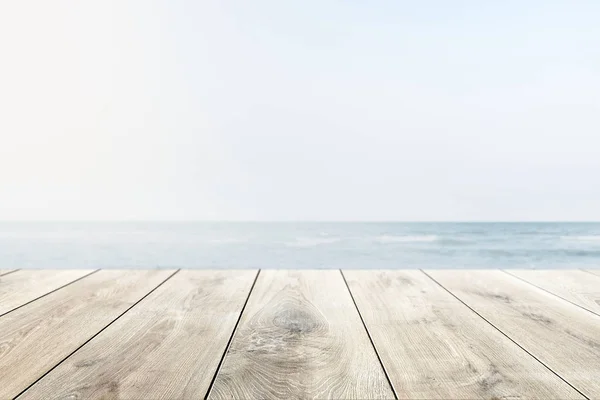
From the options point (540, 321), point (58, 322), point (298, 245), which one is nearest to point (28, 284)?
point (58, 322)

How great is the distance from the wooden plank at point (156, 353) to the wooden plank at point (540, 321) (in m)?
0.49

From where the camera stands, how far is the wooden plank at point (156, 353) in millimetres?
559

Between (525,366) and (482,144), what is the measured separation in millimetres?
6348

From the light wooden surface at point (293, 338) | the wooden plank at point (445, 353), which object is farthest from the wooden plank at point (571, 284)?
the wooden plank at point (445, 353)

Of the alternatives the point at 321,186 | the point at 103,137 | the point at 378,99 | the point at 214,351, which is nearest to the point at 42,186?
the point at 103,137

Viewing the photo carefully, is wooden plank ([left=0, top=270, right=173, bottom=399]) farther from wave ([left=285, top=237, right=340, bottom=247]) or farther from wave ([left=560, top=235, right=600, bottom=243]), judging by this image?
wave ([left=560, top=235, right=600, bottom=243])

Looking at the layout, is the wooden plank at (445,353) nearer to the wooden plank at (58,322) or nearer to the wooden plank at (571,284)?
the wooden plank at (571,284)

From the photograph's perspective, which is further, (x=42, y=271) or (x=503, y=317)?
(x=42, y=271)

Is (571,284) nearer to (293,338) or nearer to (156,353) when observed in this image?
(293,338)

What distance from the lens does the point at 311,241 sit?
511 centimetres

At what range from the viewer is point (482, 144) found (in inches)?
254

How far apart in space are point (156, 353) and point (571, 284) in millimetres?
1088

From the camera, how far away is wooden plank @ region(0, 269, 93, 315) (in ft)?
3.27

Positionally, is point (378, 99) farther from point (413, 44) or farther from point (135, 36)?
point (135, 36)
